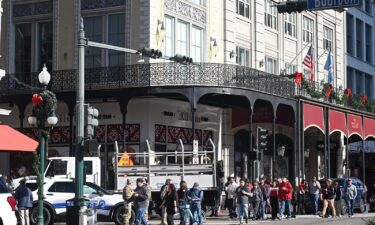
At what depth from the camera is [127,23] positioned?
1332 inches

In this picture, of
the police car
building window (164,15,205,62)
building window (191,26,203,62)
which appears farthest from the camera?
building window (191,26,203,62)

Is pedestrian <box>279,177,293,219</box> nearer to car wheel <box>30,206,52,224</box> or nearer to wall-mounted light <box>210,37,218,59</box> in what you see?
wall-mounted light <box>210,37,218,59</box>

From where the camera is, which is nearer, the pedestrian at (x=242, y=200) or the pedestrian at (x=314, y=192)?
the pedestrian at (x=242, y=200)

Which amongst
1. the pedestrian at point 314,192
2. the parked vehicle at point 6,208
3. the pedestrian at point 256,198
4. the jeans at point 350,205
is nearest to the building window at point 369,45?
the jeans at point 350,205

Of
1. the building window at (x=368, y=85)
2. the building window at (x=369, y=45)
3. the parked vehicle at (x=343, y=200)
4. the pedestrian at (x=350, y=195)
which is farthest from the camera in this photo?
the building window at (x=369, y=45)

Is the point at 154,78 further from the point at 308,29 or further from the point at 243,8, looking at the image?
the point at 308,29

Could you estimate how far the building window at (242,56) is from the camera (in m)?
39.5

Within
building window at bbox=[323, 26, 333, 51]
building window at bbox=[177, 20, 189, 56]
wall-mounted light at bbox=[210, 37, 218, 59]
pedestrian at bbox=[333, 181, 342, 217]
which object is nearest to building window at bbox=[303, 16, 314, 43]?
building window at bbox=[323, 26, 333, 51]

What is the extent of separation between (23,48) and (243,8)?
469 inches

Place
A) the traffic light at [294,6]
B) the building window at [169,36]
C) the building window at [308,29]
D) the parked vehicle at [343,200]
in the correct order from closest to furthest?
1. the traffic light at [294,6]
2. the parked vehicle at [343,200]
3. the building window at [169,36]
4. the building window at [308,29]

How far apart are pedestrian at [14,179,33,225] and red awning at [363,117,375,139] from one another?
27548mm

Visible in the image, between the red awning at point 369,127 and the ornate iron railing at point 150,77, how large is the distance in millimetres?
13267

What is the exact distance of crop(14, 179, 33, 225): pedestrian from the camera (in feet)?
76.8

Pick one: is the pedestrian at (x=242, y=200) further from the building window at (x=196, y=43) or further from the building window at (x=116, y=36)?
the building window at (x=196, y=43)
